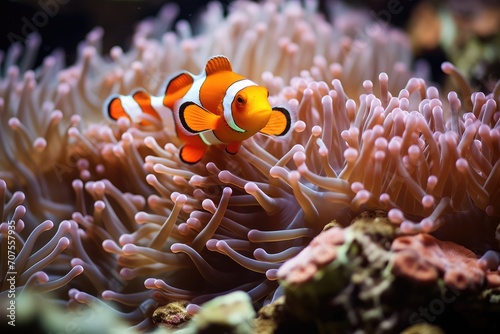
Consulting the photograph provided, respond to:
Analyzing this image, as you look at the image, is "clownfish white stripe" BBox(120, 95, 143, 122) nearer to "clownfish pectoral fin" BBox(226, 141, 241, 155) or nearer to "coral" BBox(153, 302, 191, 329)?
"clownfish pectoral fin" BBox(226, 141, 241, 155)

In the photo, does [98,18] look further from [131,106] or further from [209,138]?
[209,138]

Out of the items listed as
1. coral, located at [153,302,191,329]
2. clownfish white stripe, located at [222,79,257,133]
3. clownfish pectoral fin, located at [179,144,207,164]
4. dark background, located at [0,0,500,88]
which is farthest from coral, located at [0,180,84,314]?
dark background, located at [0,0,500,88]

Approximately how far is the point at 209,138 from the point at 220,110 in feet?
0.46

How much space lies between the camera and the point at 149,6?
3439 millimetres

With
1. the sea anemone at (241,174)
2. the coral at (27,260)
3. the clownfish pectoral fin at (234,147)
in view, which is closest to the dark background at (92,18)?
the sea anemone at (241,174)

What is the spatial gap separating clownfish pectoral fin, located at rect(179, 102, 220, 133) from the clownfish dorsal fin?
0.19m

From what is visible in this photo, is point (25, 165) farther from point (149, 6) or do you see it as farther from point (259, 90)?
point (149, 6)

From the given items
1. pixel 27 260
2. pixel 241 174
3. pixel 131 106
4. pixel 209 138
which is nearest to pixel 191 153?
pixel 209 138

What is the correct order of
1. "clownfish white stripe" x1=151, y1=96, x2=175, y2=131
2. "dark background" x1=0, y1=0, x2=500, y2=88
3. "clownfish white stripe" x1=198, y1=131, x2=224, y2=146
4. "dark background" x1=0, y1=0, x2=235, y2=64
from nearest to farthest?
"clownfish white stripe" x1=198, y1=131, x2=224, y2=146, "clownfish white stripe" x1=151, y1=96, x2=175, y2=131, "dark background" x1=0, y1=0, x2=500, y2=88, "dark background" x1=0, y1=0, x2=235, y2=64

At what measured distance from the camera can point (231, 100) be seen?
60.5 inches

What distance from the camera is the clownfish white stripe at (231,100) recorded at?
1.54 metres

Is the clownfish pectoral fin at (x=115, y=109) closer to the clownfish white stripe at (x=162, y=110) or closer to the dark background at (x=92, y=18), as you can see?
the clownfish white stripe at (x=162, y=110)

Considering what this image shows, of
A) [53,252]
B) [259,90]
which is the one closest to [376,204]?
[259,90]

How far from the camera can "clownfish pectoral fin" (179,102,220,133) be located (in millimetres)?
1587
